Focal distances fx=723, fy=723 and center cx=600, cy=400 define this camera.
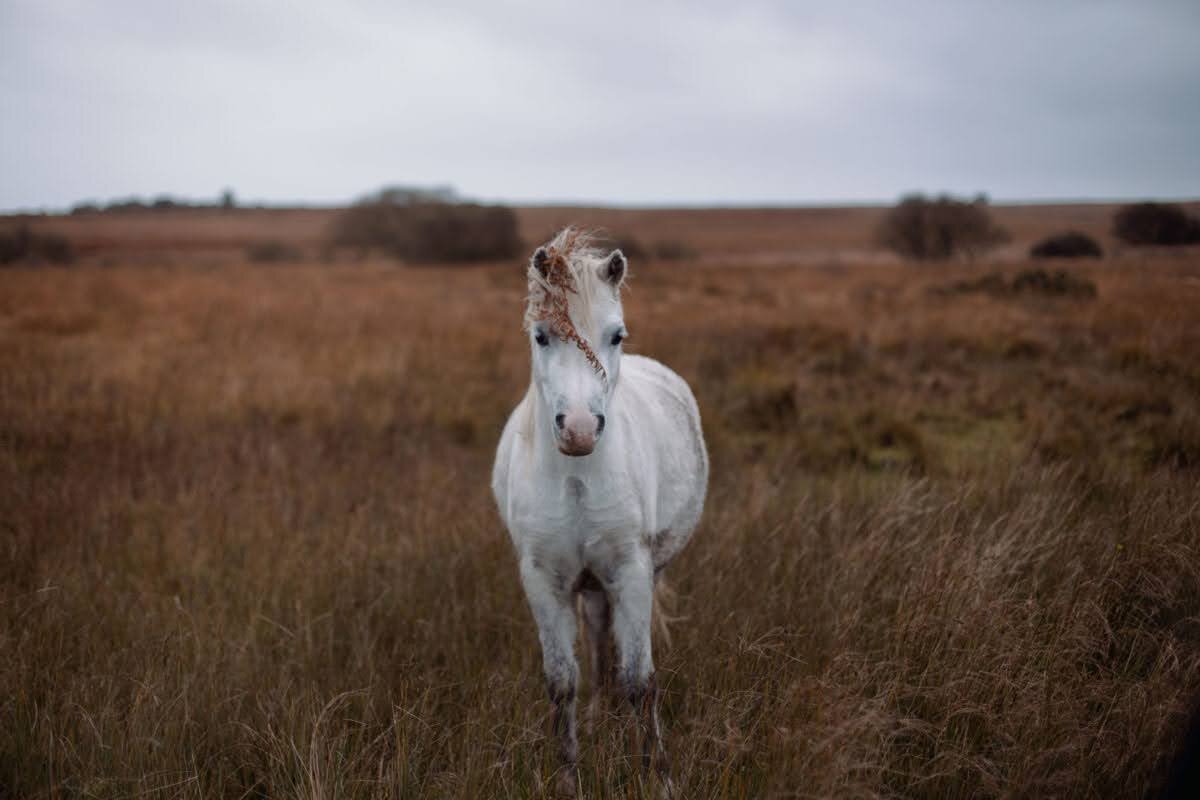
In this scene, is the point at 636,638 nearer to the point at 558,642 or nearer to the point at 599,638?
the point at 558,642

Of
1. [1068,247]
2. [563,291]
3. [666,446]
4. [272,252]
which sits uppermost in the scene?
[272,252]

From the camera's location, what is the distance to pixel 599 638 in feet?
11.2

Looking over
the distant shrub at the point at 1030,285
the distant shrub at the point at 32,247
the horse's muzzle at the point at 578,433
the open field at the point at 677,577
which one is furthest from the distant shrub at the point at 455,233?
the horse's muzzle at the point at 578,433

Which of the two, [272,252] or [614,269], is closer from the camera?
A: [614,269]

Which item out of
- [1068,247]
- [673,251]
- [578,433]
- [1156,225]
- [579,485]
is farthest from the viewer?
[673,251]

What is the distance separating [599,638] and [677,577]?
1.11 meters

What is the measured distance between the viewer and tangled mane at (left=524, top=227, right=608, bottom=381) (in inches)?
95.0

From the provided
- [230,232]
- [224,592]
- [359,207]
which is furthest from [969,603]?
[230,232]

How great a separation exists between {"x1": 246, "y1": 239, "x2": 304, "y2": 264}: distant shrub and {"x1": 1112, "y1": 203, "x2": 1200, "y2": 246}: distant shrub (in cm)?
4173

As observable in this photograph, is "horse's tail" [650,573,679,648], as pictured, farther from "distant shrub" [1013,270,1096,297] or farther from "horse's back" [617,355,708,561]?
"distant shrub" [1013,270,1096,297]

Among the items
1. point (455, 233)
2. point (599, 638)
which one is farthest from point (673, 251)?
point (599, 638)

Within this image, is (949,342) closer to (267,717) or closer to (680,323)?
(680,323)

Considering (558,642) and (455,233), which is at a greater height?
(455,233)

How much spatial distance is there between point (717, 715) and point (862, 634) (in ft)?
3.62
